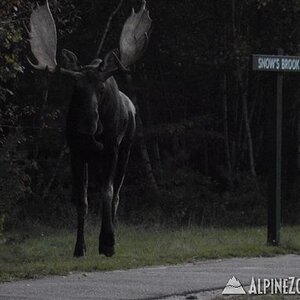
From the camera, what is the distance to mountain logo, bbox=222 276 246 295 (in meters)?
11.5

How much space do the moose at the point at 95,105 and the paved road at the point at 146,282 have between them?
1.75 m

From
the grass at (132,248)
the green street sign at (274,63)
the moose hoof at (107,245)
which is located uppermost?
the green street sign at (274,63)

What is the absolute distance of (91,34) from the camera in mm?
27312

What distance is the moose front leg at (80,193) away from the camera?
1463 cm

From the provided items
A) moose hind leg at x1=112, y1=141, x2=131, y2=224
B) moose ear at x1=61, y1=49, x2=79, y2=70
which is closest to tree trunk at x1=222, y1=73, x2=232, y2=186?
moose hind leg at x1=112, y1=141, x2=131, y2=224

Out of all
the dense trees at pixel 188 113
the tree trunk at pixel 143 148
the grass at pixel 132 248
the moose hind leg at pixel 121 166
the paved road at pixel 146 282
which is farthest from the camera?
the tree trunk at pixel 143 148

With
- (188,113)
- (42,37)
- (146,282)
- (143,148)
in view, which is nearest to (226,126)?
(188,113)

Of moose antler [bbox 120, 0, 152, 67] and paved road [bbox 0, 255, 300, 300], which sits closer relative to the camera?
paved road [bbox 0, 255, 300, 300]

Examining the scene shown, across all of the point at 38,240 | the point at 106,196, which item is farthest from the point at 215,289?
the point at 38,240

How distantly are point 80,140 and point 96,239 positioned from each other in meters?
4.22

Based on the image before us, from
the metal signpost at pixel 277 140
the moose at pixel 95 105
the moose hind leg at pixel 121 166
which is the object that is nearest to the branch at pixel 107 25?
the metal signpost at pixel 277 140

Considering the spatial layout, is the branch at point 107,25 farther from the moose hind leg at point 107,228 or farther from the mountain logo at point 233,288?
the mountain logo at point 233,288

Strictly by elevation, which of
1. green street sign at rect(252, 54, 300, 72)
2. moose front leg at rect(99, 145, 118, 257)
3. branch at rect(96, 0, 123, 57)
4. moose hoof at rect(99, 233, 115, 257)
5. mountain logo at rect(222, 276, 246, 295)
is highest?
branch at rect(96, 0, 123, 57)

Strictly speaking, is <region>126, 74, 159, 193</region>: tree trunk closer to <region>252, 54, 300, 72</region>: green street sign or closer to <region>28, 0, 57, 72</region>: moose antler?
<region>252, 54, 300, 72</region>: green street sign
